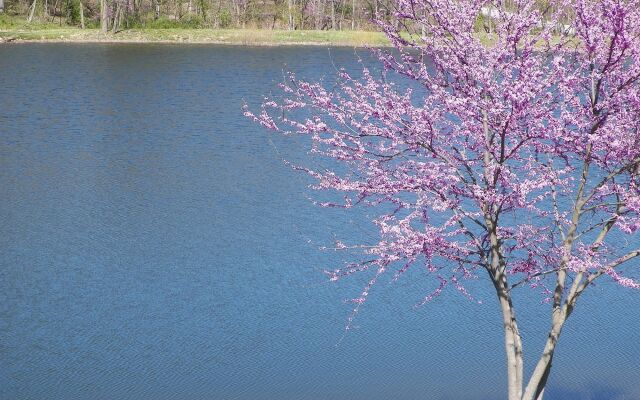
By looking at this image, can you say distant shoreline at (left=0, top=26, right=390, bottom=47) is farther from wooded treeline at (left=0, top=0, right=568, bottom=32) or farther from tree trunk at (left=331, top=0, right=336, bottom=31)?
tree trunk at (left=331, top=0, right=336, bottom=31)

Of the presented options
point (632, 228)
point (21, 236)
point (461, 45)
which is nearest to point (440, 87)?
point (461, 45)

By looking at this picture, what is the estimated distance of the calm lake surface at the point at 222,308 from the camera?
11.3 metres

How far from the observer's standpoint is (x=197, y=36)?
55.1 meters

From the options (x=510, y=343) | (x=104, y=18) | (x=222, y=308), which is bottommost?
(x=222, y=308)

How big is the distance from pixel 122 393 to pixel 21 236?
5.69 metres

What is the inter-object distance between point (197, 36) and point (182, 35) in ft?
2.75

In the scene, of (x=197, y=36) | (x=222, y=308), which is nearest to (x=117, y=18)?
(x=197, y=36)

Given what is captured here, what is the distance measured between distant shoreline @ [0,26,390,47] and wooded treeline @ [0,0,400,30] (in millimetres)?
2104

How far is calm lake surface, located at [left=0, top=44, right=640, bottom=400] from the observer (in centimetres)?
1127

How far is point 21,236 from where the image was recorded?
15.7 m

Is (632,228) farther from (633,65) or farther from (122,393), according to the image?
(122,393)

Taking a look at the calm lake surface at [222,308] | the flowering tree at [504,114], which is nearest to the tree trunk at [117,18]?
the calm lake surface at [222,308]

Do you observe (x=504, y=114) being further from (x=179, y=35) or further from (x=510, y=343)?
(x=179, y=35)

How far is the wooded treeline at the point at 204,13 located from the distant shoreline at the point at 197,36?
210cm
